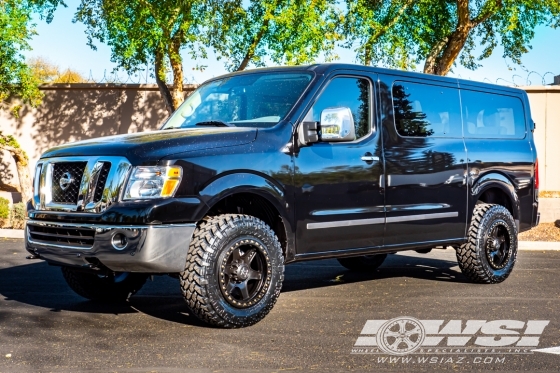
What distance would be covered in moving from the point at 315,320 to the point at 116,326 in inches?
63.8

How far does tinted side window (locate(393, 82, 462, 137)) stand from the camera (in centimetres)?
827

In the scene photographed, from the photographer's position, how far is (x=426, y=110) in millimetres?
8594

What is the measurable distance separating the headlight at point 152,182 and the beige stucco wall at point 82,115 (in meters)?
16.6

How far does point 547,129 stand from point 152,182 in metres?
17.3

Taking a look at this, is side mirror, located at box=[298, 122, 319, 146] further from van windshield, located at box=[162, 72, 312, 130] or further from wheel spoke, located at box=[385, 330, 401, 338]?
wheel spoke, located at box=[385, 330, 401, 338]

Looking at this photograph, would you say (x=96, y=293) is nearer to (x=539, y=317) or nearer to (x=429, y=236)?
(x=429, y=236)

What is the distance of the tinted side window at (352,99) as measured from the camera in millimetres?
7514

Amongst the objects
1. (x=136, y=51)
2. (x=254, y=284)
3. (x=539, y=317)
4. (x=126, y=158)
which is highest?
(x=136, y=51)

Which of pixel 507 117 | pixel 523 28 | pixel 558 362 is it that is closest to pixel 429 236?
pixel 507 117

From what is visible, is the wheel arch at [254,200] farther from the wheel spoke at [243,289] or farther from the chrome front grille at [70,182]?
the chrome front grille at [70,182]

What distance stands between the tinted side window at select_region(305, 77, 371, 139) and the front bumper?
6.06ft

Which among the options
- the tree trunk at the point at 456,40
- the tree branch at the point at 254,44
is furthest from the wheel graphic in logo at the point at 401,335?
the tree trunk at the point at 456,40

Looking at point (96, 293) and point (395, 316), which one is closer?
point (395, 316)

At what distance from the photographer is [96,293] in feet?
25.7
